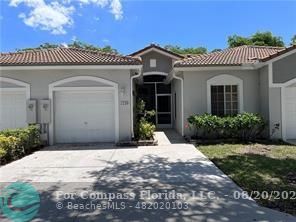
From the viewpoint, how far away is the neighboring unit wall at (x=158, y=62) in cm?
2566

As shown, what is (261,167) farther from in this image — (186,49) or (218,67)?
(186,49)

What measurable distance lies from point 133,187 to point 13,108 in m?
10.1

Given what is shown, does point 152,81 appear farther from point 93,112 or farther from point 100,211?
point 100,211

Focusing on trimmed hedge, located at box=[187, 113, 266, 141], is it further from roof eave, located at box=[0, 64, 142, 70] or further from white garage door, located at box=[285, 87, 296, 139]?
roof eave, located at box=[0, 64, 142, 70]

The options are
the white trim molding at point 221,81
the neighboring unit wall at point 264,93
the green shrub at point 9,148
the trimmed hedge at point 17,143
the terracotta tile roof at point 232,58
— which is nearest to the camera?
the green shrub at point 9,148

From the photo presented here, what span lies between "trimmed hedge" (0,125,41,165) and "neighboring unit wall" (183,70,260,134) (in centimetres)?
691

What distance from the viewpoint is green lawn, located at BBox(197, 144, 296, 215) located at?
712 cm

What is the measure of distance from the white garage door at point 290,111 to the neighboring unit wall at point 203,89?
1.46 meters

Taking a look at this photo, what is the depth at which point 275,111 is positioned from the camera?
1620cm

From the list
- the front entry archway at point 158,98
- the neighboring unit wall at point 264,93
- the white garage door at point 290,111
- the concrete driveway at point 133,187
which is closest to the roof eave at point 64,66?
the concrete driveway at point 133,187

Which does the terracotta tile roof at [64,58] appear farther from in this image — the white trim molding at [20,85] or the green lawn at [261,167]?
the green lawn at [261,167]

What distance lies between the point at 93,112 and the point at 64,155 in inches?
141

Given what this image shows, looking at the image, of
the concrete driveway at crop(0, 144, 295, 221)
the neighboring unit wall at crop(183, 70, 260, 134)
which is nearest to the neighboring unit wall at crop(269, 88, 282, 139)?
the neighboring unit wall at crop(183, 70, 260, 134)

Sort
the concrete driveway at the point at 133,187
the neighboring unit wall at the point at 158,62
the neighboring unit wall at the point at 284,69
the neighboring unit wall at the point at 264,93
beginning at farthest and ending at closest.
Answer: the neighboring unit wall at the point at 158,62
the neighboring unit wall at the point at 264,93
the neighboring unit wall at the point at 284,69
the concrete driveway at the point at 133,187
